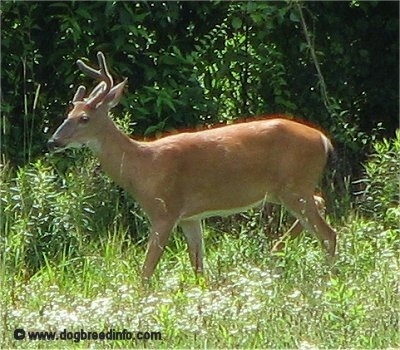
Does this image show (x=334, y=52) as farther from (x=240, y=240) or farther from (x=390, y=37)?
(x=240, y=240)

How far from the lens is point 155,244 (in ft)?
26.3

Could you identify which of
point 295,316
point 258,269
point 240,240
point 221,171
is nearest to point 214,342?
point 295,316

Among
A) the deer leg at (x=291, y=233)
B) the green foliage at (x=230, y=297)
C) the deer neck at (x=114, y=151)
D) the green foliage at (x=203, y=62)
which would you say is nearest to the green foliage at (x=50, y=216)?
the green foliage at (x=230, y=297)

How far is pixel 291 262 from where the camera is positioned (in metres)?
7.26

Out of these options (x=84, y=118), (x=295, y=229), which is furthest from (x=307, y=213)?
(x=84, y=118)

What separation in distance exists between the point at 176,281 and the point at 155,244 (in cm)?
49

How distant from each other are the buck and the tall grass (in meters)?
0.23

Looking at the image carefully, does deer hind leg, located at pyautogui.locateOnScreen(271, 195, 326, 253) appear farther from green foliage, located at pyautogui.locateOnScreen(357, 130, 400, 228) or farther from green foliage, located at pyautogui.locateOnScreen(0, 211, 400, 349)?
green foliage, located at pyautogui.locateOnScreen(357, 130, 400, 228)

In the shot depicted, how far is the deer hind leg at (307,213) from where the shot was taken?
28.2ft

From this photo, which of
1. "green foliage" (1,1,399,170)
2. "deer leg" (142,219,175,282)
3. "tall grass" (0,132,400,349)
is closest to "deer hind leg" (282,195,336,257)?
"tall grass" (0,132,400,349)

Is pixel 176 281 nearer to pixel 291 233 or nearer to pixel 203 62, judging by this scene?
pixel 291 233

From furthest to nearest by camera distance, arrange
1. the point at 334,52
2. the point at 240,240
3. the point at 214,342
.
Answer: the point at 334,52
the point at 240,240
the point at 214,342

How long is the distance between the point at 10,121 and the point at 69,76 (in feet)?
1.96

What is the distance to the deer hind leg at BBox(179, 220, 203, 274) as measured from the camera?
8.01 metres
